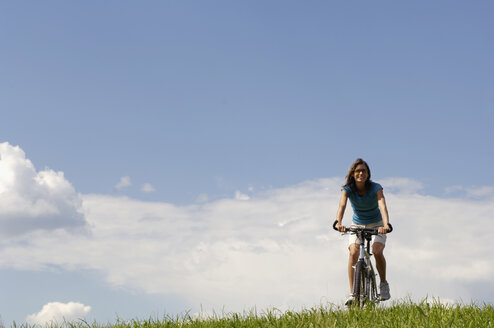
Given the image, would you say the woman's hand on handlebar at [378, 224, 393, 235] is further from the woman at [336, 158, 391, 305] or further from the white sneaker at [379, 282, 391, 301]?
the white sneaker at [379, 282, 391, 301]

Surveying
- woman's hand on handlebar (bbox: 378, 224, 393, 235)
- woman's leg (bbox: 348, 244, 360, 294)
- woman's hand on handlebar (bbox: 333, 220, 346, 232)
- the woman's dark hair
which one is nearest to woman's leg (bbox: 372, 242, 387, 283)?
woman's leg (bbox: 348, 244, 360, 294)

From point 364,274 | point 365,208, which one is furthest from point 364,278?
point 365,208

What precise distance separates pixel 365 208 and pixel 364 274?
112cm

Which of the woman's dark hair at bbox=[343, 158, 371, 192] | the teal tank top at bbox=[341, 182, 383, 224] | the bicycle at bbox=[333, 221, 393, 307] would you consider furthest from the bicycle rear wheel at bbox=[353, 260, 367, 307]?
the woman's dark hair at bbox=[343, 158, 371, 192]

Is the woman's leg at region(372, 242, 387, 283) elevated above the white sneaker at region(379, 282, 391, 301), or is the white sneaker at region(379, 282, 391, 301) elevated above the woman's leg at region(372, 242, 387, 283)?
the woman's leg at region(372, 242, 387, 283)

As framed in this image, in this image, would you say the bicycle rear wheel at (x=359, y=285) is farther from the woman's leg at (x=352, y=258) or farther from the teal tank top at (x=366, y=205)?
the teal tank top at (x=366, y=205)

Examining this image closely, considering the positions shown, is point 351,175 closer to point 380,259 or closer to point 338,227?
point 338,227

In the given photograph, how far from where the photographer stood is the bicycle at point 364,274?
29.6 feet

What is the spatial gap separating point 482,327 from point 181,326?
4117 millimetres

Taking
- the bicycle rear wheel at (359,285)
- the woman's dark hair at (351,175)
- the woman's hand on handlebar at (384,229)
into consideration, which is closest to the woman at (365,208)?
the woman's dark hair at (351,175)

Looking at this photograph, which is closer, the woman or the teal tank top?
the woman

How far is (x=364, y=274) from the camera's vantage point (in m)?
9.16

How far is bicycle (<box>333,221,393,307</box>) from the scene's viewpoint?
29.6ft

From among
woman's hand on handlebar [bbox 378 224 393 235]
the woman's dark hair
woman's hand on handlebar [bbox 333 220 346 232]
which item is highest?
the woman's dark hair
